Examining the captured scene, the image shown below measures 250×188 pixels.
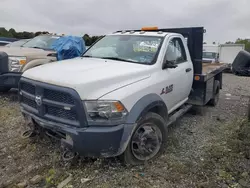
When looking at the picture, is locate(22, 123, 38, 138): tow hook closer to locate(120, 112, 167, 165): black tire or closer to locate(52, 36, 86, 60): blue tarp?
locate(120, 112, 167, 165): black tire

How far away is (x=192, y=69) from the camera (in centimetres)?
509

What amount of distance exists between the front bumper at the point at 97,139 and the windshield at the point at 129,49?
1376 mm

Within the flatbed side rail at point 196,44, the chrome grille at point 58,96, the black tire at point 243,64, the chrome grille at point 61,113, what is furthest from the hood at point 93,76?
the black tire at point 243,64

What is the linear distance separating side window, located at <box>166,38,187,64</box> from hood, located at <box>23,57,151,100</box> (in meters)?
0.79

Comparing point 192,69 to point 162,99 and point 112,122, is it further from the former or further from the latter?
point 112,122

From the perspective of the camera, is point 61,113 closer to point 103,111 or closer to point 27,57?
point 103,111

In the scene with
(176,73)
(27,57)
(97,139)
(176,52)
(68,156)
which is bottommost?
(68,156)

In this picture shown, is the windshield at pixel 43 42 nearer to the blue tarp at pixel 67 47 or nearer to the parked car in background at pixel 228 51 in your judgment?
the blue tarp at pixel 67 47

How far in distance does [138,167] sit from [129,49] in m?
1.96

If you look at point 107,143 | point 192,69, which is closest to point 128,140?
point 107,143

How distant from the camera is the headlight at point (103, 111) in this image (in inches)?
110

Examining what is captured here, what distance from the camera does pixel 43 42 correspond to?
7.98m

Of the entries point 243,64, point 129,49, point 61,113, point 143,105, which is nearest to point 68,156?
point 61,113

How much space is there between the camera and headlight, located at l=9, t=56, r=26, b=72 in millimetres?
5941
